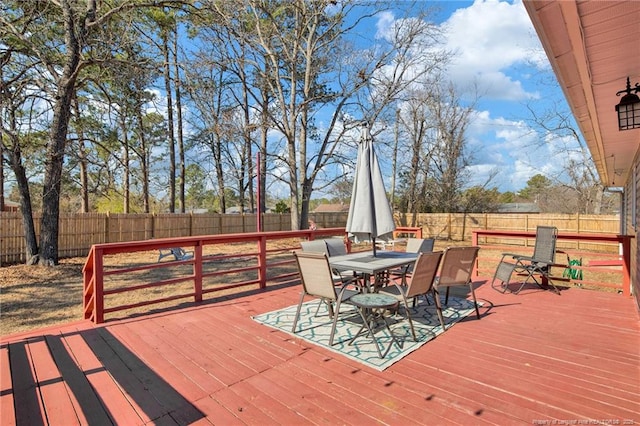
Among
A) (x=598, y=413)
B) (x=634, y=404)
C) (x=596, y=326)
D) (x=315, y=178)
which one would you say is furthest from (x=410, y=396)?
(x=315, y=178)

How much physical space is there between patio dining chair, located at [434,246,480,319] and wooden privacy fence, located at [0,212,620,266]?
25.6 feet

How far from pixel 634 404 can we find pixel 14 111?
10.8 meters

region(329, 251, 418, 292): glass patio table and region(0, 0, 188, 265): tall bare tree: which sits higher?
region(0, 0, 188, 265): tall bare tree

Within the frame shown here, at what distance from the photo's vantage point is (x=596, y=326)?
346 centimetres

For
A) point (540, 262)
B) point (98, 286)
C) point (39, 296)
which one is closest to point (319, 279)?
point (98, 286)

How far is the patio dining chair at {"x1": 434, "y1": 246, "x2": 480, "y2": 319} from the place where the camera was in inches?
137

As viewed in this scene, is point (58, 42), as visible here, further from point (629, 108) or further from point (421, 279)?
point (629, 108)

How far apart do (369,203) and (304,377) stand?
2172mm

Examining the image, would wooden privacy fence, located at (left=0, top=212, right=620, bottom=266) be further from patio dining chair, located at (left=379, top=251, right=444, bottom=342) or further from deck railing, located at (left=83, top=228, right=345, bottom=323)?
patio dining chair, located at (left=379, top=251, right=444, bottom=342)

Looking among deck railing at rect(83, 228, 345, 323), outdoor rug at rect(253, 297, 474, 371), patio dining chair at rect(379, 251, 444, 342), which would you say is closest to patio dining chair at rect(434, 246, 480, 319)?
patio dining chair at rect(379, 251, 444, 342)

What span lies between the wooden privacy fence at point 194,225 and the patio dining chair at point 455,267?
781cm

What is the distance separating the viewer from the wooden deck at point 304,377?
6.42 ft

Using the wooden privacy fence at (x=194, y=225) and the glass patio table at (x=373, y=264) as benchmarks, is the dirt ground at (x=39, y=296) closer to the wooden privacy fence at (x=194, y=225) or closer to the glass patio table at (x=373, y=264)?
the wooden privacy fence at (x=194, y=225)

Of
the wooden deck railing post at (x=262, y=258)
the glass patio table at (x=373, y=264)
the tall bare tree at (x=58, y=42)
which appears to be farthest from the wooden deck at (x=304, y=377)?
the tall bare tree at (x=58, y=42)
